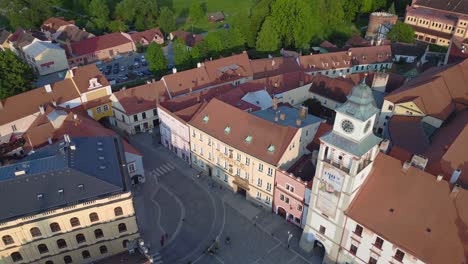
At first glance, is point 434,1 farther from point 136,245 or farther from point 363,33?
point 136,245

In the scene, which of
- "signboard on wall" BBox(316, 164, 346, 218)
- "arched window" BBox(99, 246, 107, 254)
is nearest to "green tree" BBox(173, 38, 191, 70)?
"arched window" BBox(99, 246, 107, 254)

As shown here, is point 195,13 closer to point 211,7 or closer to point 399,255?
point 211,7

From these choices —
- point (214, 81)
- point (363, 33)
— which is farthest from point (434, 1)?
point (214, 81)

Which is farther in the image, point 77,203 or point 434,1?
point 434,1

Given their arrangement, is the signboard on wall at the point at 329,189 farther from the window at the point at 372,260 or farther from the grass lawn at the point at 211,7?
Result: the grass lawn at the point at 211,7

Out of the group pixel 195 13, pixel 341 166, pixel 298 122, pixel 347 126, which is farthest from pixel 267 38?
pixel 341 166
